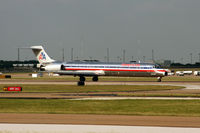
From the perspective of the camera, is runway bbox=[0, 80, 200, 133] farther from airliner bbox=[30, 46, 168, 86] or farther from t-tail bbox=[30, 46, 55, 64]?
t-tail bbox=[30, 46, 55, 64]

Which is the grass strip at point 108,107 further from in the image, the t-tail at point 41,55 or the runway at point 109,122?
the t-tail at point 41,55

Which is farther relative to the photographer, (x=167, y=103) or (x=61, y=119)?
(x=167, y=103)

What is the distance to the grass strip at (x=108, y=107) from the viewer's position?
26.8 m

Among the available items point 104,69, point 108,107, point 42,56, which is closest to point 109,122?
point 108,107

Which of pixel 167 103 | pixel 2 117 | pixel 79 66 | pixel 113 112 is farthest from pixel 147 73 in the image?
pixel 2 117

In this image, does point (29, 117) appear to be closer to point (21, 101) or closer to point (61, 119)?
point (61, 119)

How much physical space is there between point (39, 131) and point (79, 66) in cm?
5397

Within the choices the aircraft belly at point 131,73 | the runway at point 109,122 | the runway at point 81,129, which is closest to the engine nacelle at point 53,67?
the aircraft belly at point 131,73

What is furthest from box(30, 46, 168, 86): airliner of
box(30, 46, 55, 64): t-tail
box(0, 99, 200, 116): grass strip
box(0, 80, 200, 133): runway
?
box(0, 80, 200, 133): runway

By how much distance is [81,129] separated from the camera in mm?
19562

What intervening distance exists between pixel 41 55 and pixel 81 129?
6012 centimetres

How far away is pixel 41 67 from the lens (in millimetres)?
→ 74625

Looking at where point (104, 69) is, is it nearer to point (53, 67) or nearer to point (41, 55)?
point (53, 67)

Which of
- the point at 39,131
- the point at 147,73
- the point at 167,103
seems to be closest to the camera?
the point at 39,131
